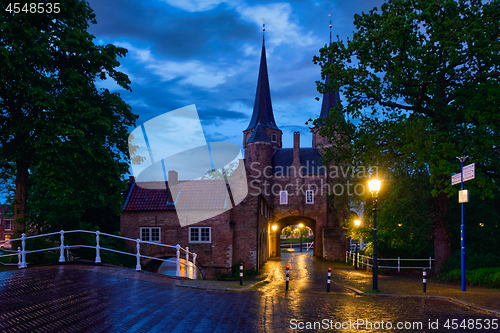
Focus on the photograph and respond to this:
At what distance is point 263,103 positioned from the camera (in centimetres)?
5322

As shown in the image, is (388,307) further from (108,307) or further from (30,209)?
(30,209)

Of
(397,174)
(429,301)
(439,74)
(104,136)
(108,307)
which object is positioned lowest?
(429,301)

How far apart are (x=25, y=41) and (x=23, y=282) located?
31.9 feet

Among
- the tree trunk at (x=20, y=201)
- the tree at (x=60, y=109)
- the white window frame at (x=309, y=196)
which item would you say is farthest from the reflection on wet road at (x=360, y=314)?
the white window frame at (x=309, y=196)

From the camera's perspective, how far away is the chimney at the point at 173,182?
28.2 meters

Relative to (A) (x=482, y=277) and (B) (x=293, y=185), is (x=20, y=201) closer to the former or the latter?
(A) (x=482, y=277)

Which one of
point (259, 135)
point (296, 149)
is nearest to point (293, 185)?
point (296, 149)

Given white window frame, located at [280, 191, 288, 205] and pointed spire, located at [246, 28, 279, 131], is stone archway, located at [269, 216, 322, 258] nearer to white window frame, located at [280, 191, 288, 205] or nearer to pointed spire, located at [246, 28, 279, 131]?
white window frame, located at [280, 191, 288, 205]

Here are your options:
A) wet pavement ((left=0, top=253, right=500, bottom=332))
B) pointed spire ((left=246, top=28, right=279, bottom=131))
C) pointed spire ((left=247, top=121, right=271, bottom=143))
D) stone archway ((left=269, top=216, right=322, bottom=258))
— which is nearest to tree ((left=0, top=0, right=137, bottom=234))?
wet pavement ((left=0, top=253, right=500, bottom=332))

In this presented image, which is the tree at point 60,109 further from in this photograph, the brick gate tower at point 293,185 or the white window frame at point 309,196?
the white window frame at point 309,196

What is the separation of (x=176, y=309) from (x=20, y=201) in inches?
448

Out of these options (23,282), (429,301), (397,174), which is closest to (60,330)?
(23,282)

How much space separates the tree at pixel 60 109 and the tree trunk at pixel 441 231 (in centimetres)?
1581

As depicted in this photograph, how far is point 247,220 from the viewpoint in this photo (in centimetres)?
2708
